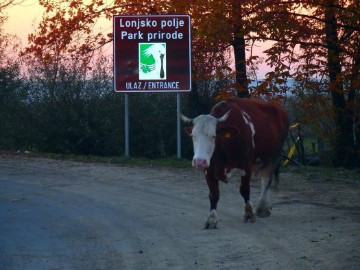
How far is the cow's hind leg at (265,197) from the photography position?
1270 cm

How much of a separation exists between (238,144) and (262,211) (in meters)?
1.31

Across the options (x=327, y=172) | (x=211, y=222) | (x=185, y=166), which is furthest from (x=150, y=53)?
(x=211, y=222)

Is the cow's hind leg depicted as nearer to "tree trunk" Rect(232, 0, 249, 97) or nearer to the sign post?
"tree trunk" Rect(232, 0, 249, 97)

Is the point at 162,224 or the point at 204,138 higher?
the point at 204,138

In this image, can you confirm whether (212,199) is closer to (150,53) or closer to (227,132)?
(227,132)

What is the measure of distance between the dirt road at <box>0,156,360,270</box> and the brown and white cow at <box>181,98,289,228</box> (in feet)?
1.48

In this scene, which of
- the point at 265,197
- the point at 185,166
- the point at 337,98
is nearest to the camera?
the point at 265,197

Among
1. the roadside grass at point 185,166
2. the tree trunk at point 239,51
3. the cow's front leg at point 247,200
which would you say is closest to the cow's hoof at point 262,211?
the cow's front leg at point 247,200

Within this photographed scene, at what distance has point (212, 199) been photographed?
11781mm

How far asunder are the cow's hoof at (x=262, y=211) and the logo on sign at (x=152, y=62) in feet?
34.0

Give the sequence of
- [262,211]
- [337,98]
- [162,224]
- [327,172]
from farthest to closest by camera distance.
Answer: [337,98] → [327,172] → [262,211] → [162,224]

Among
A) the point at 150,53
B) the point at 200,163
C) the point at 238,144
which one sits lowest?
the point at 200,163

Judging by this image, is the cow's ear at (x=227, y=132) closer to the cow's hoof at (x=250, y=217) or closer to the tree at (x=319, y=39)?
the cow's hoof at (x=250, y=217)

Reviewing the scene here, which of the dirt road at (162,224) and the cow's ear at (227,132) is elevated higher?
the cow's ear at (227,132)
